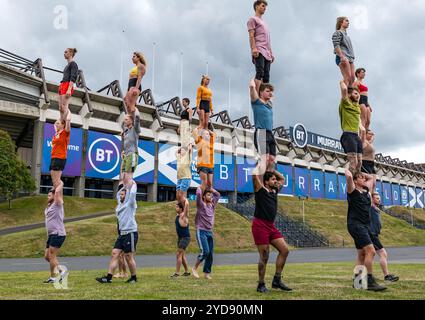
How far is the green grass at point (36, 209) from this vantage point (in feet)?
126

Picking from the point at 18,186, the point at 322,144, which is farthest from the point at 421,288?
the point at 322,144

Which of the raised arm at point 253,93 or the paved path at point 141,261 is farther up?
the raised arm at point 253,93

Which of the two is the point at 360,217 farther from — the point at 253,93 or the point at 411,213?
the point at 411,213

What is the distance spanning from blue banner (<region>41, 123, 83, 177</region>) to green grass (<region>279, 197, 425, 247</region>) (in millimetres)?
26696

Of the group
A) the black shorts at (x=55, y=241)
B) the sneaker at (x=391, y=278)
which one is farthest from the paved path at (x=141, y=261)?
the sneaker at (x=391, y=278)

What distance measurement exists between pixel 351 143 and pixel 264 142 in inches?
81.6

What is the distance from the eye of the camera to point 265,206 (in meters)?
6.96

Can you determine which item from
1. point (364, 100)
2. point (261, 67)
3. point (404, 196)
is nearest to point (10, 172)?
point (364, 100)

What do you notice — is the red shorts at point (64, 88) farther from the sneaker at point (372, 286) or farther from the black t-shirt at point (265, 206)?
the sneaker at point (372, 286)

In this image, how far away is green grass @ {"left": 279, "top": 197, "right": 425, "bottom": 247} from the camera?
43094 millimetres

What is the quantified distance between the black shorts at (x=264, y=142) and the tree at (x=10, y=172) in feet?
122

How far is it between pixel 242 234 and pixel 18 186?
22.8 meters

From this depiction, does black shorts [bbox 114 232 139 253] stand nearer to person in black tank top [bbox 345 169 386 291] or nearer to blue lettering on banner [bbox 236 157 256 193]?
person in black tank top [bbox 345 169 386 291]
